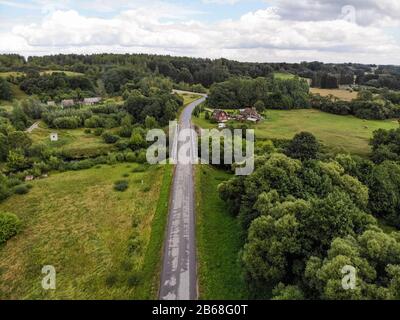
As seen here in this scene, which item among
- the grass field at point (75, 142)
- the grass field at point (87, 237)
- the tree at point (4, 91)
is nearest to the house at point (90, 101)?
the tree at point (4, 91)

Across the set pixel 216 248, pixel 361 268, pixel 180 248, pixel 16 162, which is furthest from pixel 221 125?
pixel 361 268

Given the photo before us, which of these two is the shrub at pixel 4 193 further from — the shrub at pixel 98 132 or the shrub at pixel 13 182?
the shrub at pixel 98 132

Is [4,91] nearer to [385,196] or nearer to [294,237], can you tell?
[294,237]

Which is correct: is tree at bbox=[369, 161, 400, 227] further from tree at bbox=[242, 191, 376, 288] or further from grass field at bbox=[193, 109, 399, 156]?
grass field at bbox=[193, 109, 399, 156]

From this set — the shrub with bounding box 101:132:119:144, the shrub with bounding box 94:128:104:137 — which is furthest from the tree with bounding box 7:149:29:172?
the shrub with bounding box 94:128:104:137

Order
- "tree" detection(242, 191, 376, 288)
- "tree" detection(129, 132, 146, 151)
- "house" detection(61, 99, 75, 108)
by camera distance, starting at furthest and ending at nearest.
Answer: "house" detection(61, 99, 75, 108)
"tree" detection(129, 132, 146, 151)
"tree" detection(242, 191, 376, 288)

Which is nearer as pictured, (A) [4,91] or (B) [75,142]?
(B) [75,142]
